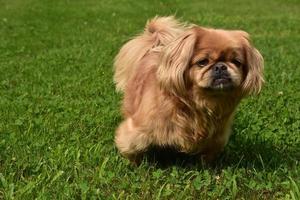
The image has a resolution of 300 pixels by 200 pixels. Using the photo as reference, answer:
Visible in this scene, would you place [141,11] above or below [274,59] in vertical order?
below

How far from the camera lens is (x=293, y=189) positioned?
14.2ft

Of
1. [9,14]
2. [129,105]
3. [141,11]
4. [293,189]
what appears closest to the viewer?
[293,189]

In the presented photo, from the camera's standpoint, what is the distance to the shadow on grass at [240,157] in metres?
5.09

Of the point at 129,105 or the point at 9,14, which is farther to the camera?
the point at 9,14

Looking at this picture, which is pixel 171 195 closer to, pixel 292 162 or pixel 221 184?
pixel 221 184

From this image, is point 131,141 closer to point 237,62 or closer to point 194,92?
point 194,92

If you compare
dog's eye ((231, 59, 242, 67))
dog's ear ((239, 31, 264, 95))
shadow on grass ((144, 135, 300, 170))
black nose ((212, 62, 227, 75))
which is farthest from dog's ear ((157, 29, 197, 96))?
shadow on grass ((144, 135, 300, 170))

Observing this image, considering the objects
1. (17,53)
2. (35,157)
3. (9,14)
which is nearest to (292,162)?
(35,157)

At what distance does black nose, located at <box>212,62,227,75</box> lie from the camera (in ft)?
13.8

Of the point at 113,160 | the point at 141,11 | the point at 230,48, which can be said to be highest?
the point at 230,48

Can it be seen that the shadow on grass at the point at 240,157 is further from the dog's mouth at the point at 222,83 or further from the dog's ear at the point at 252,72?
the dog's mouth at the point at 222,83

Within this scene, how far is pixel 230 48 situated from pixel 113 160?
1.38 m

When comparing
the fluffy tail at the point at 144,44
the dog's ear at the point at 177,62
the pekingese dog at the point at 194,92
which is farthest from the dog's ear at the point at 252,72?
the fluffy tail at the point at 144,44

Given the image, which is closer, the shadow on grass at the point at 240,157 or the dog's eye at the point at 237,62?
the dog's eye at the point at 237,62
